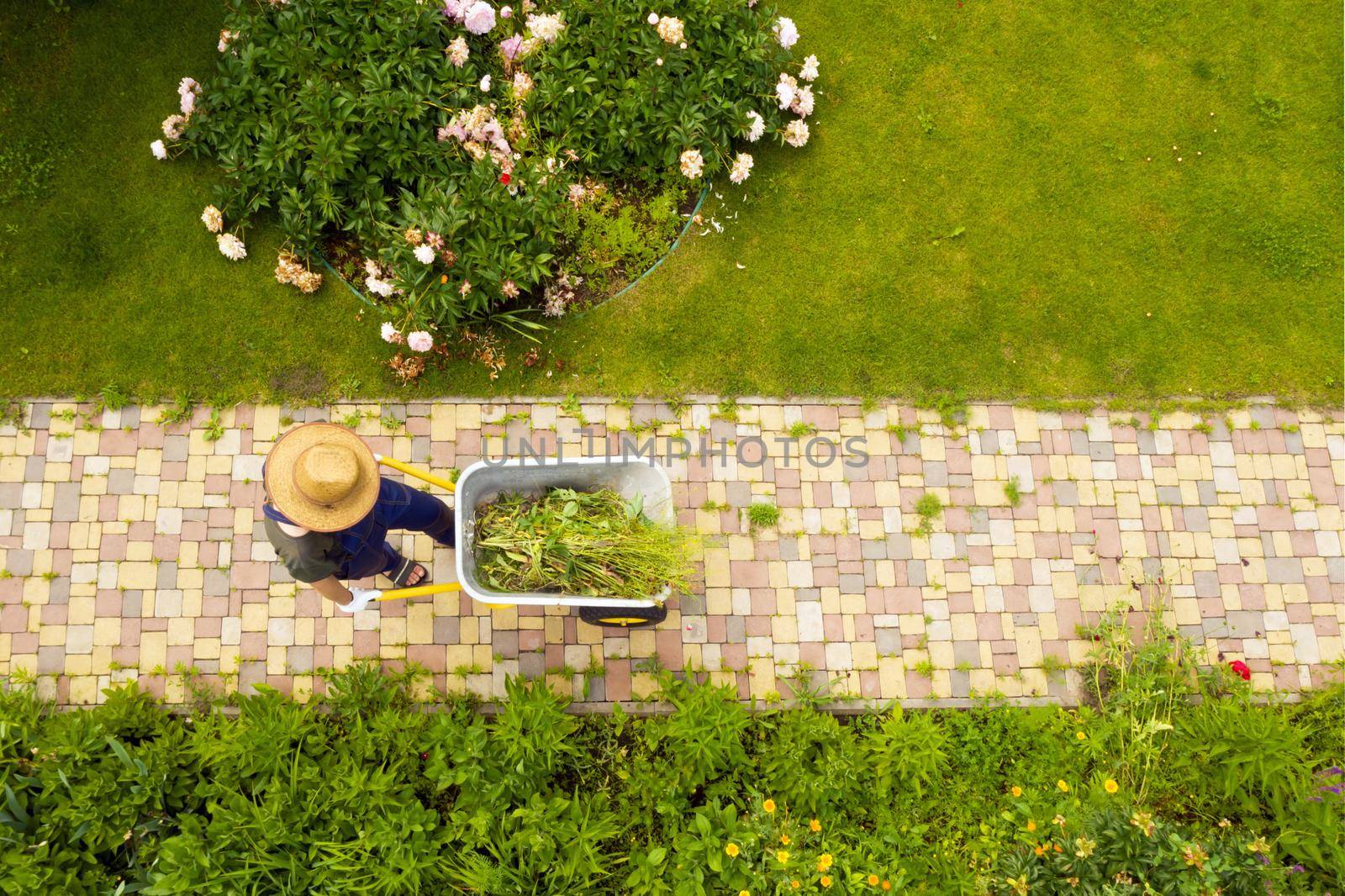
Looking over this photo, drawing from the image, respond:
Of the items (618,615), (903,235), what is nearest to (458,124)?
(903,235)

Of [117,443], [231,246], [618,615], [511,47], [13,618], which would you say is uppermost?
[511,47]

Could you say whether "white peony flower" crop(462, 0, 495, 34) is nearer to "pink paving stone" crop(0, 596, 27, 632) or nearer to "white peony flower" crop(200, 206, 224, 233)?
"white peony flower" crop(200, 206, 224, 233)

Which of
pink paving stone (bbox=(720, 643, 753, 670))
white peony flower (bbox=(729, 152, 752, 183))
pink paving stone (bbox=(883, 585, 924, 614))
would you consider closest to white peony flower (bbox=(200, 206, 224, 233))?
white peony flower (bbox=(729, 152, 752, 183))

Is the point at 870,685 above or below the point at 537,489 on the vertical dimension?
below

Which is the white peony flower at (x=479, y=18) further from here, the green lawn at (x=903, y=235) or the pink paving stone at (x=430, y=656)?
the pink paving stone at (x=430, y=656)

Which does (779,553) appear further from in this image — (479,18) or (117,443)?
(117,443)

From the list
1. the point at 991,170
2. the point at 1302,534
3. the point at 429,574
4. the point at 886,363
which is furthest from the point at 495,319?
the point at 1302,534
